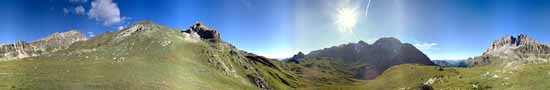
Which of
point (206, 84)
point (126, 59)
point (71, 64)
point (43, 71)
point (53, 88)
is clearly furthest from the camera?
point (126, 59)

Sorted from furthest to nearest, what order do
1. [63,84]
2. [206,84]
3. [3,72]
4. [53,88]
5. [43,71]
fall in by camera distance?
[206,84]
[43,71]
[3,72]
[63,84]
[53,88]

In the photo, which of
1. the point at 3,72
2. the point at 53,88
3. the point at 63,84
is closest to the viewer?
the point at 53,88

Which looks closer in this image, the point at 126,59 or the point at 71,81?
the point at 71,81

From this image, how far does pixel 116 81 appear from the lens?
126 meters

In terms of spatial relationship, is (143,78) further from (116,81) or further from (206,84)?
(206,84)

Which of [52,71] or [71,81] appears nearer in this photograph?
[71,81]

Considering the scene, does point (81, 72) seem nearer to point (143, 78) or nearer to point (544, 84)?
point (143, 78)

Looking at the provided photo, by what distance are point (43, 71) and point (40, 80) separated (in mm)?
22980

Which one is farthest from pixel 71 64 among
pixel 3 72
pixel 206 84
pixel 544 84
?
pixel 544 84

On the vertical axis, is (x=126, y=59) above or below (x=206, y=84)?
above

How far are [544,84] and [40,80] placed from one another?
608ft

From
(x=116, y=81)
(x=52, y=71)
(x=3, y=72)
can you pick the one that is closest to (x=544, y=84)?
(x=116, y=81)

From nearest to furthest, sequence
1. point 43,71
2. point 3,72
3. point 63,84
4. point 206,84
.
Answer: point 63,84 < point 3,72 < point 43,71 < point 206,84

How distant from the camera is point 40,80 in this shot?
375 feet
